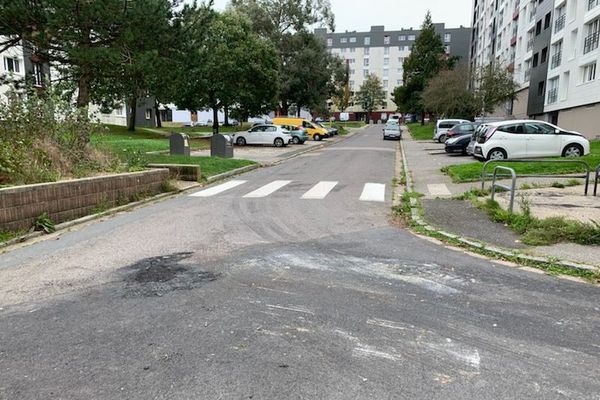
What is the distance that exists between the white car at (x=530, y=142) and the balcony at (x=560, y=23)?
67.0 ft

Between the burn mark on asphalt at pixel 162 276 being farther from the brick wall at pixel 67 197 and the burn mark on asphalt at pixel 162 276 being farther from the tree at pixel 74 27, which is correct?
the tree at pixel 74 27

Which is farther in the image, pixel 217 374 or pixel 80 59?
pixel 80 59

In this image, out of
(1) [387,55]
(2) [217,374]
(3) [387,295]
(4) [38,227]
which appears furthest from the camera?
(1) [387,55]

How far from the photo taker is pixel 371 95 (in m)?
107

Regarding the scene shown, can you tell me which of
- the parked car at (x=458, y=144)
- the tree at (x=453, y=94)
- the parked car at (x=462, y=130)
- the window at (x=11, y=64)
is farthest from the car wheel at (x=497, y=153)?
the window at (x=11, y=64)

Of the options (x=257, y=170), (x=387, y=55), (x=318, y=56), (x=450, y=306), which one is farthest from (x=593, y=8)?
(x=387, y=55)

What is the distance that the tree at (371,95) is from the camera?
351 feet

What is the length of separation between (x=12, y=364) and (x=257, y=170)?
1624cm

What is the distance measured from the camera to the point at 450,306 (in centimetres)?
439

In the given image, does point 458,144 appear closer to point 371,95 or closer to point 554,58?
point 554,58

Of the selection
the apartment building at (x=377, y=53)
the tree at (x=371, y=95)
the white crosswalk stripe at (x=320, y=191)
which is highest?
the apartment building at (x=377, y=53)

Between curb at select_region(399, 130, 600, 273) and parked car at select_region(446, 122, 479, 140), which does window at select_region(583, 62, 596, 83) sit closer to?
parked car at select_region(446, 122, 479, 140)

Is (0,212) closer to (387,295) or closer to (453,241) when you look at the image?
(387,295)

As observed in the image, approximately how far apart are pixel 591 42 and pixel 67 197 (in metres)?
31.6
